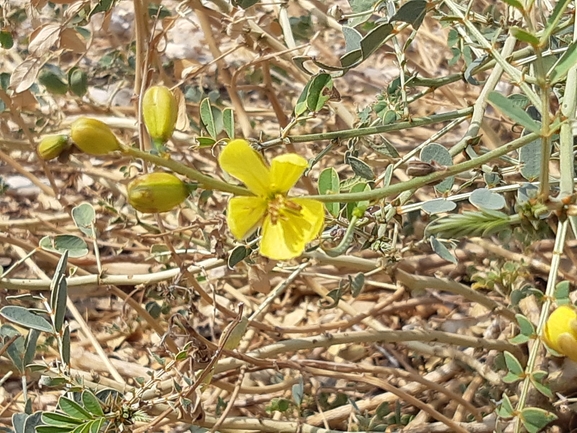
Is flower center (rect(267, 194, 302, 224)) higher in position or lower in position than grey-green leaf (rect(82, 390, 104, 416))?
higher

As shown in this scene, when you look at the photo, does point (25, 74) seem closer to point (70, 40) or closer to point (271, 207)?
point (70, 40)

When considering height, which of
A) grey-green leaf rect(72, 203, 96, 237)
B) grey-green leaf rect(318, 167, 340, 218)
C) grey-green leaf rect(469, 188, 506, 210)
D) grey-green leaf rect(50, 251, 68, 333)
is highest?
grey-green leaf rect(318, 167, 340, 218)

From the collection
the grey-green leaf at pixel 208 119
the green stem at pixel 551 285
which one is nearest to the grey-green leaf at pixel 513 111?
the green stem at pixel 551 285

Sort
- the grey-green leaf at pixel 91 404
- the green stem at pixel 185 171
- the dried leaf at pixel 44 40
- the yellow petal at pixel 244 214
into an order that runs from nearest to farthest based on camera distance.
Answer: the green stem at pixel 185 171 → the yellow petal at pixel 244 214 → the grey-green leaf at pixel 91 404 → the dried leaf at pixel 44 40

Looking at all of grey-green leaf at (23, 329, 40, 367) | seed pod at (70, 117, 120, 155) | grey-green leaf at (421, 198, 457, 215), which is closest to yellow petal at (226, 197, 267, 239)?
seed pod at (70, 117, 120, 155)

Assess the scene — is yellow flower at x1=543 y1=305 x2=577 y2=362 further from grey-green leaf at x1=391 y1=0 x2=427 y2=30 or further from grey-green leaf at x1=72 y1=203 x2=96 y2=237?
grey-green leaf at x1=72 y1=203 x2=96 y2=237

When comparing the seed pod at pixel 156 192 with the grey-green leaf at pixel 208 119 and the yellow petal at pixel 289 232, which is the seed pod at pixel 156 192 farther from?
the grey-green leaf at pixel 208 119

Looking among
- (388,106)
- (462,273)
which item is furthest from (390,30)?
(462,273)

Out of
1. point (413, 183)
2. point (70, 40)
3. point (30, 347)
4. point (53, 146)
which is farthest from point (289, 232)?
point (70, 40)
